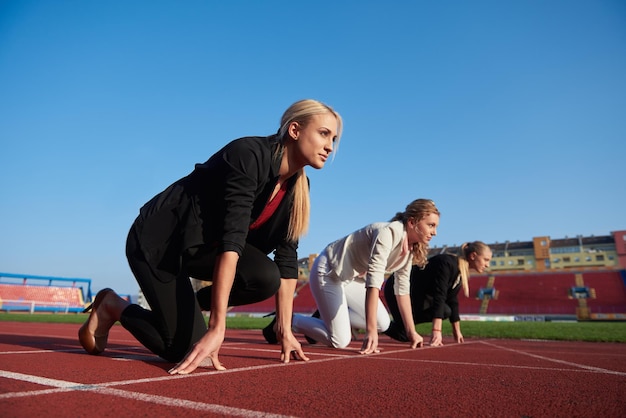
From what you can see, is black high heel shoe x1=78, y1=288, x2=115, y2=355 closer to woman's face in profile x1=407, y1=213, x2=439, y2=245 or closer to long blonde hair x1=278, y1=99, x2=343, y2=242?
long blonde hair x1=278, y1=99, x2=343, y2=242

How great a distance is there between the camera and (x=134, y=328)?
2811 mm

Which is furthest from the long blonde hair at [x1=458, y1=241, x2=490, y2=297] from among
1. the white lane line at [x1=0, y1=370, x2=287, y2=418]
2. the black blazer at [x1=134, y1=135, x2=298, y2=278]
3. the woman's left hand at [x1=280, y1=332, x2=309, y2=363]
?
the white lane line at [x1=0, y1=370, x2=287, y2=418]

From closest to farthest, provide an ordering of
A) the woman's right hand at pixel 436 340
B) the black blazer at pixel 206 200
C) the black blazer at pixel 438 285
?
the black blazer at pixel 206 200, the woman's right hand at pixel 436 340, the black blazer at pixel 438 285

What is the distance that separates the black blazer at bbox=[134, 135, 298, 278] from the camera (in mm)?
2389

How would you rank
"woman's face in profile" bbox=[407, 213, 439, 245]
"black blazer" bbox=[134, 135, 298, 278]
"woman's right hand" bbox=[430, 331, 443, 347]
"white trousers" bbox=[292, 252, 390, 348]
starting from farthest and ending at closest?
"woman's right hand" bbox=[430, 331, 443, 347]
"white trousers" bbox=[292, 252, 390, 348]
"woman's face in profile" bbox=[407, 213, 439, 245]
"black blazer" bbox=[134, 135, 298, 278]

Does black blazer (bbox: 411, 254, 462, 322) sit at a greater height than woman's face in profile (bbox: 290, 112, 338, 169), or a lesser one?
lesser

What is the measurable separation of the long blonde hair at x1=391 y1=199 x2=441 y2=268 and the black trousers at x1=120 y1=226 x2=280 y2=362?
2124 mm

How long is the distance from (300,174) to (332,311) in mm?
2468

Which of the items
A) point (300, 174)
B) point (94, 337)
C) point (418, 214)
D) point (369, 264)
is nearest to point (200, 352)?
point (300, 174)

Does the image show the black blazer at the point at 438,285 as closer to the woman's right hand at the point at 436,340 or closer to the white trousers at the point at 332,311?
the woman's right hand at the point at 436,340

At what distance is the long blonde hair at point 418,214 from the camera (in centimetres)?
455

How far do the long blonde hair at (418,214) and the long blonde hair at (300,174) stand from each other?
6.23ft

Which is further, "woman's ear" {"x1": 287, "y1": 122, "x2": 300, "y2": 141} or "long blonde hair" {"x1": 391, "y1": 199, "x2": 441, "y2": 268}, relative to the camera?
"long blonde hair" {"x1": 391, "y1": 199, "x2": 441, "y2": 268}

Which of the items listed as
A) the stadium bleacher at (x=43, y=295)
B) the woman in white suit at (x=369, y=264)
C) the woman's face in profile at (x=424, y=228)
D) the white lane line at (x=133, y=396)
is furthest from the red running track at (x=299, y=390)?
the stadium bleacher at (x=43, y=295)
